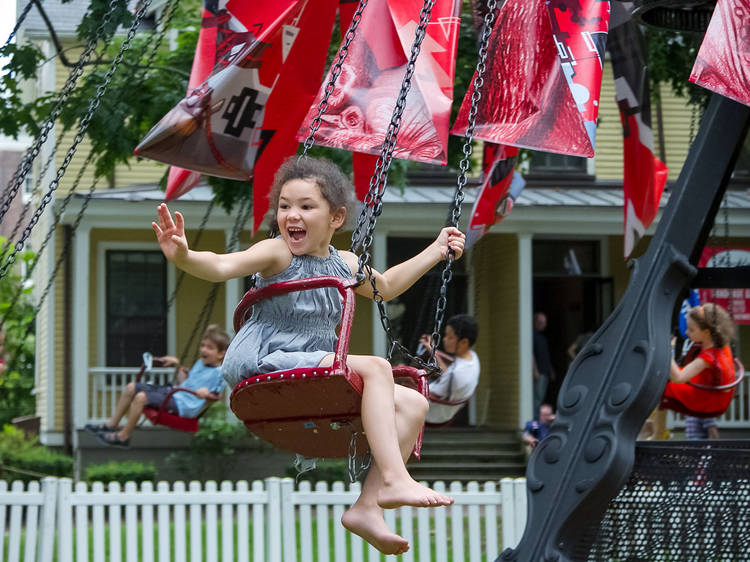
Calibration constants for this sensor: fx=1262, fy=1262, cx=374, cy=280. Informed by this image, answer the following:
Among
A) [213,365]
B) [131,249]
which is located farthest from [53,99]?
[131,249]

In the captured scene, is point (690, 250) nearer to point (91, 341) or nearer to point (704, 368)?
Result: point (704, 368)

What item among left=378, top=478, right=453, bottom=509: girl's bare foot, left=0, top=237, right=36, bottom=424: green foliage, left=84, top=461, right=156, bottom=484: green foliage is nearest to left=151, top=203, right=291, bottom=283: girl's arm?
left=378, top=478, right=453, bottom=509: girl's bare foot

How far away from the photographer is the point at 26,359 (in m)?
27.0

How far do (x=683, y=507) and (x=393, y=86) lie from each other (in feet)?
8.35

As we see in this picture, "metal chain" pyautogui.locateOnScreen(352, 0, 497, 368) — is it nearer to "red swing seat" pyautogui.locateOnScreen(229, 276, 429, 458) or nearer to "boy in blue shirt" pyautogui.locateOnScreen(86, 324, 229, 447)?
"red swing seat" pyautogui.locateOnScreen(229, 276, 429, 458)

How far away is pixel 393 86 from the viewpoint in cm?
646

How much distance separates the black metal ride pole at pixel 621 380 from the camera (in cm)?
590

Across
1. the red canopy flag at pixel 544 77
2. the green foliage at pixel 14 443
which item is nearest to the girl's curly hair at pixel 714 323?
the red canopy flag at pixel 544 77

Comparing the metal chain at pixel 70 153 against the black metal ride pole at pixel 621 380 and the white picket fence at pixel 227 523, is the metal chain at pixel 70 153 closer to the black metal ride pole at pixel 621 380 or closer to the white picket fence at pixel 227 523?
the black metal ride pole at pixel 621 380

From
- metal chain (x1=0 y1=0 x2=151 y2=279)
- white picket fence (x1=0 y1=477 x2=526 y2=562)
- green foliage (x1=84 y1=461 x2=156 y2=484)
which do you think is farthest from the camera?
green foliage (x1=84 y1=461 x2=156 y2=484)

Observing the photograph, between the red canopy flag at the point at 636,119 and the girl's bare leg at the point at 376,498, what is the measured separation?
182 inches

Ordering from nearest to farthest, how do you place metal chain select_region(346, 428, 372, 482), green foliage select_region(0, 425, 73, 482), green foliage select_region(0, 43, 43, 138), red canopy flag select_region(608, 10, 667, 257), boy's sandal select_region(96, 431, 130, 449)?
A: 1. metal chain select_region(346, 428, 372, 482)
2. red canopy flag select_region(608, 10, 667, 257)
3. green foliage select_region(0, 43, 43, 138)
4. boy's sandal select_region(96, 431, 130, 449)
5. green foliage select_region(0, 425, 73, 482)

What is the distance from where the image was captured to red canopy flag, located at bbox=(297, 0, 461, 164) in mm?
6258

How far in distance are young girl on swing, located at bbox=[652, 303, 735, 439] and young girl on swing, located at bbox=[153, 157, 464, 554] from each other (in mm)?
4627
